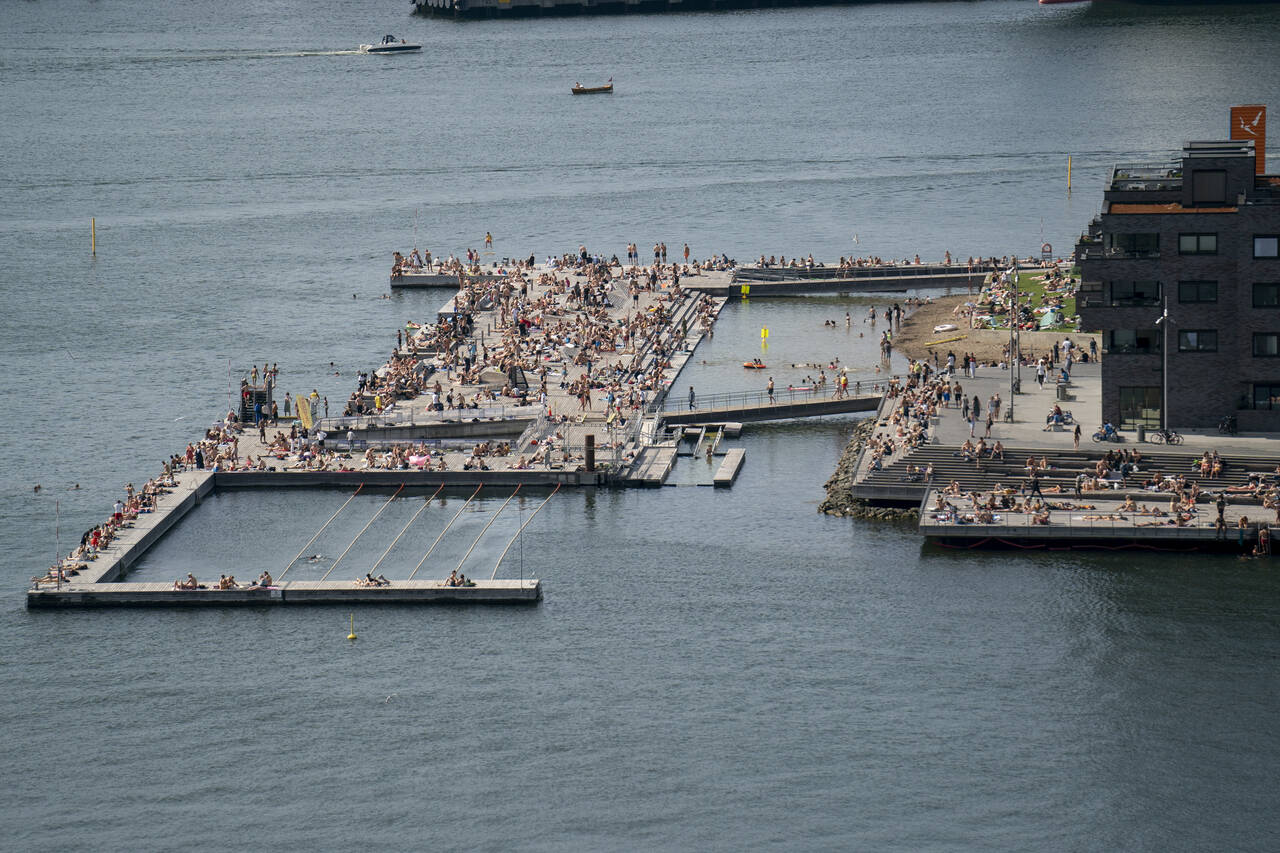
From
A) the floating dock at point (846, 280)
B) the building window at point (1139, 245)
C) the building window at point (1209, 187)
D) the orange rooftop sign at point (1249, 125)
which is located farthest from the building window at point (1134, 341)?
the floating dock at point (846, 280)

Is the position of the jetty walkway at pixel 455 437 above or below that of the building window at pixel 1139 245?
below

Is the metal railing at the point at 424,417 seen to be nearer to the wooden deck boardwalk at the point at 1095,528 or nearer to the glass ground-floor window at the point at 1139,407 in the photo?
the wooden deck boardwalk at the point at 1095,528

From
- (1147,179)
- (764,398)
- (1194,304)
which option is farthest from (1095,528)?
(764,398)

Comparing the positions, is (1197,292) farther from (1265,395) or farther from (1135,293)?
(1265,395)

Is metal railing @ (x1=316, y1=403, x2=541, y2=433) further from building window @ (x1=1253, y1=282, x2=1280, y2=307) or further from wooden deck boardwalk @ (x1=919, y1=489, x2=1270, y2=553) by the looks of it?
building window @ (x1=1253, y1=282, x2=1280, y2=307)

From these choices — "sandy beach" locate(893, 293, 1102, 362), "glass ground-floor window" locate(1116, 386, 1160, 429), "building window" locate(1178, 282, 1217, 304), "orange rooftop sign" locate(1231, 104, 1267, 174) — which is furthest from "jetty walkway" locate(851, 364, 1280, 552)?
"sandy beach" locate(893, 293, 1102, 362)

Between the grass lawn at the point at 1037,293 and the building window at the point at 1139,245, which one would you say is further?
the grass lawn at the point at 1037,293
